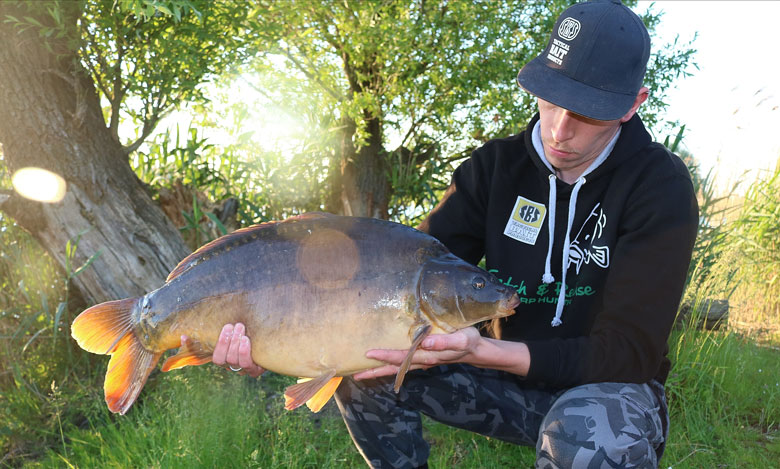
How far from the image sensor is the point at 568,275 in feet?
7.38

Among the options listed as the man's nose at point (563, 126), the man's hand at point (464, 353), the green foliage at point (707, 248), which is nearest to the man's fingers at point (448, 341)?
the man's hand at point (464, 353)

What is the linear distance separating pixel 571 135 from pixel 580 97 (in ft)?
0.46

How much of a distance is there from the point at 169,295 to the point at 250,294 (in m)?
0.24

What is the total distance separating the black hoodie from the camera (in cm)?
192

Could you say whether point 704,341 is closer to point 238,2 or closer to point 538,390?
point 538,390

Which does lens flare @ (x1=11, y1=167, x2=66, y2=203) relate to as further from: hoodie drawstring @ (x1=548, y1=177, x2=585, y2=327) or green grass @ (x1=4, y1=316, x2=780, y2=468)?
hoodie drawstring @ (x1=548, y1=177, x2=585, y2=327)

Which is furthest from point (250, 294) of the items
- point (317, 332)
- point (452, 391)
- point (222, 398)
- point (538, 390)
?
point (222, 398)

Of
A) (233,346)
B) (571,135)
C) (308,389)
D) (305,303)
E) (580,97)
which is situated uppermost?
(580,97)

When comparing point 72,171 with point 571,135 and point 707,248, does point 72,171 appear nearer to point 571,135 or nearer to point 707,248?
point 571,135

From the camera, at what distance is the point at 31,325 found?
3.80 m

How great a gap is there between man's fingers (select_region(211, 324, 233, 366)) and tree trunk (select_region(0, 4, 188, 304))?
81.9 inches

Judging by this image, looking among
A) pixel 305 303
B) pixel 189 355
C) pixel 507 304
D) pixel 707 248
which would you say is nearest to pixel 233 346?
pixel 189 355

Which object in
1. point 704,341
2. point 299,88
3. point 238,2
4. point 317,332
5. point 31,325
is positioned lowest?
point 31,325

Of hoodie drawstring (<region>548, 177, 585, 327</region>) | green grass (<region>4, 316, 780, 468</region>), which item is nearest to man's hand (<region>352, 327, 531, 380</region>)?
hoodie drawstring (<region>548, 177, 585, 327</region>)
